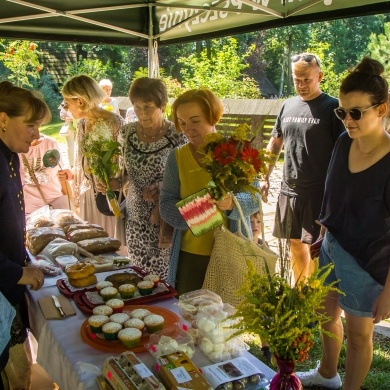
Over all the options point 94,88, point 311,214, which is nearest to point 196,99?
point 94,88

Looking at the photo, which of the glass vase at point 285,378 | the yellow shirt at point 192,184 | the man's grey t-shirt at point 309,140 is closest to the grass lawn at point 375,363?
the yellow shirt at point 192,184

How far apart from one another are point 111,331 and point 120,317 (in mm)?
101

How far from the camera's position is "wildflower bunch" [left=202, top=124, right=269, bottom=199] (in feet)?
5.97

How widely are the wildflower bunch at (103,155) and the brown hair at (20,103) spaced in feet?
2.40

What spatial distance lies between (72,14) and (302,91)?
198cm

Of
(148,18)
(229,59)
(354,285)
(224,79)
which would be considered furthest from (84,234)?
(229,59)

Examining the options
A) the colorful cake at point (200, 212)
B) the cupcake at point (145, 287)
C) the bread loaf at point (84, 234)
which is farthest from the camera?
the bread loaf at point (84, 234)

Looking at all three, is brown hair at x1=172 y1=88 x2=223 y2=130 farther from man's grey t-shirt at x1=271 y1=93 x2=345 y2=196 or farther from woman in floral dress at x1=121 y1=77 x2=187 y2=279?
man's grey t-shirt at x1=271 y1=93 x2=345 y2=196

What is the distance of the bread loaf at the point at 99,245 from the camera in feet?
8.79

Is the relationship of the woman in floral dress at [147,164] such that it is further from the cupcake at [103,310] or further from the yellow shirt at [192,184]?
the cupcake at [103,310]

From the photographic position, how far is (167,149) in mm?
2996

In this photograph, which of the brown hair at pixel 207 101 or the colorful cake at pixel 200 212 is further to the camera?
the brown hair at pixel 207 101

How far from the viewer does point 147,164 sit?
9.79 ft

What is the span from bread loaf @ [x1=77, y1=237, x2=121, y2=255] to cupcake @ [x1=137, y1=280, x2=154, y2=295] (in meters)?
0.68
